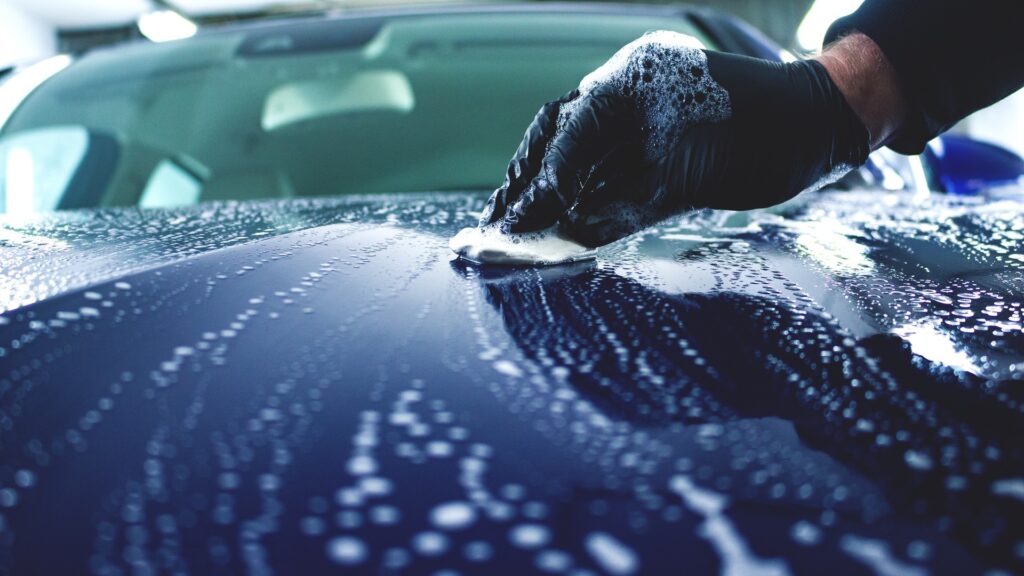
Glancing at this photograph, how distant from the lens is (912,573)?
0.82 ft

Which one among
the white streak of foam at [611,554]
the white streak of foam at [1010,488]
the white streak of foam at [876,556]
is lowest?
the white streak of foam at [1010,488]

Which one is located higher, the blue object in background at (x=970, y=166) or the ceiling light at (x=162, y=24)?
the ceiling light at (x=162, y=24)

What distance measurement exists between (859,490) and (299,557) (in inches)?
9.0

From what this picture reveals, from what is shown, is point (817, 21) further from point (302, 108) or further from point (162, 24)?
point (162, 24)

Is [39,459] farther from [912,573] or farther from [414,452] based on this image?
[912,573]

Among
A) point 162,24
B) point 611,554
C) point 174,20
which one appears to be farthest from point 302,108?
point 162,24

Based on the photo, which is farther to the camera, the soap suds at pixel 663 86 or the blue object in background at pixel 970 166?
the blue object in background at pixel 970 166

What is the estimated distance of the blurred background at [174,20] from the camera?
28.2ft

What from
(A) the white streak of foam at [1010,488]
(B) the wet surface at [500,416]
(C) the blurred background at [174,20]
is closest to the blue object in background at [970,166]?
(B) the wet surface at [500,416]

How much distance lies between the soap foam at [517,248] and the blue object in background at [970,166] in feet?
3.01

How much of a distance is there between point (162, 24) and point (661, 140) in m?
10.4

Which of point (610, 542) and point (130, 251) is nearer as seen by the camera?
point (610, 542)

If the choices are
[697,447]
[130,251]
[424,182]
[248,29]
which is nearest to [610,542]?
[697,447]

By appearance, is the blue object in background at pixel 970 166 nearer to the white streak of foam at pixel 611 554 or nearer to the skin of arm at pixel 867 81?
the skin of arm at pixel 867 81
